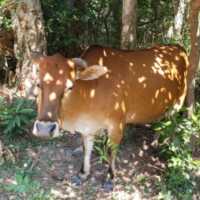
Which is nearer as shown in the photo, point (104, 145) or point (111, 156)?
point (104, 145)

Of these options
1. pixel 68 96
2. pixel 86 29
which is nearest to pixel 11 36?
pixel 86 29

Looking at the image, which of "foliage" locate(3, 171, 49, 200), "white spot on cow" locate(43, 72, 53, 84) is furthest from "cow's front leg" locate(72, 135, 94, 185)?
"white spot on cow" locate(43, 72, 53, 84)

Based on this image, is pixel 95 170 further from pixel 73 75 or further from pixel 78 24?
pixel 78 24

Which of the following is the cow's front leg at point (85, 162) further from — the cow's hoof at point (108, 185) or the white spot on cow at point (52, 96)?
the white spot on cow at point (52, 96)

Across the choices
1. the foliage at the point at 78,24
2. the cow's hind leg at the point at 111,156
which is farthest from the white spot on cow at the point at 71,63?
the foliage at the point at 78,24

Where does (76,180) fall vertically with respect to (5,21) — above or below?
below

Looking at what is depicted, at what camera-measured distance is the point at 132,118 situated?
20.2 feet

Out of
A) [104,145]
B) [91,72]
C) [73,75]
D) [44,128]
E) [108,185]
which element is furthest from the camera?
[108,185]

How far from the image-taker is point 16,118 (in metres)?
6.28

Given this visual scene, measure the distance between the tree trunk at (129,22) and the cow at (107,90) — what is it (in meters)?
0.53

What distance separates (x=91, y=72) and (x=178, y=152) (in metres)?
1.47

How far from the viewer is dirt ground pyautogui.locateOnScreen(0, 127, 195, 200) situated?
5828 mm

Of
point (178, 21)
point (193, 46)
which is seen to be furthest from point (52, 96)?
point (178, 21)

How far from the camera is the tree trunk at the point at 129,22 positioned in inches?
267
